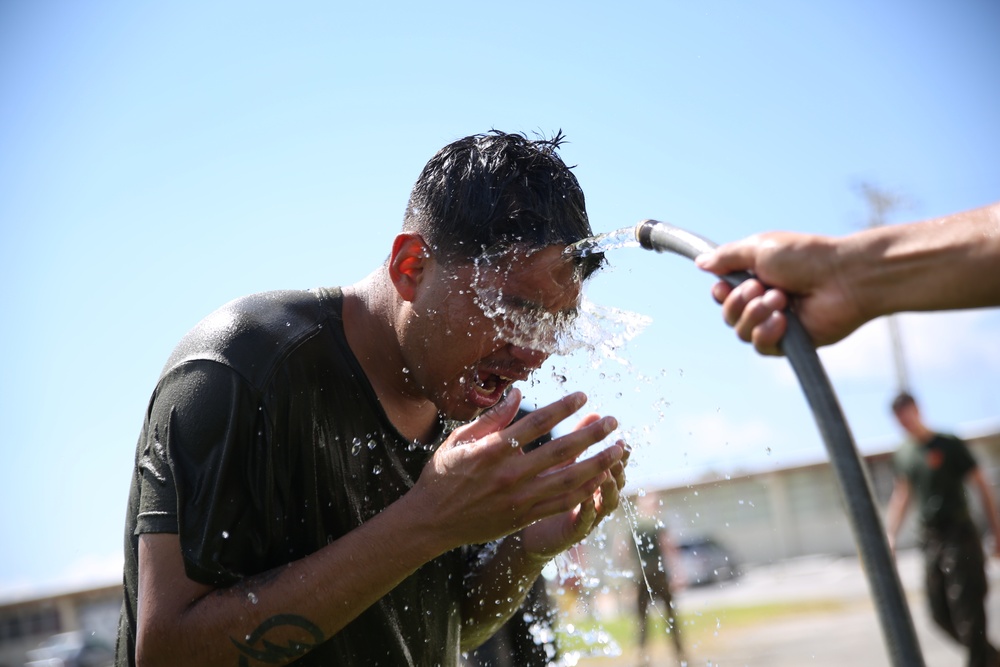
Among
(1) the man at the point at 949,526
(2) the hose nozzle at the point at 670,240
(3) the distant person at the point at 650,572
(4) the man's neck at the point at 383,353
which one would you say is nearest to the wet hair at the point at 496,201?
(4) the man's neck at the point at 383,353

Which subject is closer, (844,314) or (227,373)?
(844,314)

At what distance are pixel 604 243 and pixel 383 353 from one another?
2.44ft

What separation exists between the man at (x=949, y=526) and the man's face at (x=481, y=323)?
5.23 meters

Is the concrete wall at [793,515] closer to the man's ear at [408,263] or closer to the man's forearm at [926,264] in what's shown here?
the man's ear at [408,263]

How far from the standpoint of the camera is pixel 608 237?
8.69 feet

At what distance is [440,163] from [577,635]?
2.13m

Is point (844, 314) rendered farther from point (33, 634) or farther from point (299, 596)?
point (33, 634)

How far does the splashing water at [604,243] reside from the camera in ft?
7.97

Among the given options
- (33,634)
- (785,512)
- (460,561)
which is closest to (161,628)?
(460,561)

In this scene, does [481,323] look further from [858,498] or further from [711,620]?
[711,620]

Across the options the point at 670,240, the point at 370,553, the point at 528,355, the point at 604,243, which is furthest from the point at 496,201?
the point at 370,553

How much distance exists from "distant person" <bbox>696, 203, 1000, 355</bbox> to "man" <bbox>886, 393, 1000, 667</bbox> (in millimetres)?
5720

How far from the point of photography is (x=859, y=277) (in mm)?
1699

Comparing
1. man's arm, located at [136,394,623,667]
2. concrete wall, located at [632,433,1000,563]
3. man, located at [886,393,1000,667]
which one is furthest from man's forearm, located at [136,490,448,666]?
concrete wall, located at [632,433,1000,563]
